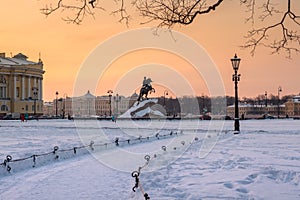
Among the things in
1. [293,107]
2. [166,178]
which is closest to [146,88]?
[166,178]

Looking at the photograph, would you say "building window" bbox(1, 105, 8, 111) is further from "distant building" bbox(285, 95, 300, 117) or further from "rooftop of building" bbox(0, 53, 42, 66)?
"distant building" bbox(285, 95, 300, 117)

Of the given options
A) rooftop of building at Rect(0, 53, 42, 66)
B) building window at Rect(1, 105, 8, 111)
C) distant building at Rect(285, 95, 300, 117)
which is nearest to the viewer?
building window at Rect(1, 105, 8, 111)

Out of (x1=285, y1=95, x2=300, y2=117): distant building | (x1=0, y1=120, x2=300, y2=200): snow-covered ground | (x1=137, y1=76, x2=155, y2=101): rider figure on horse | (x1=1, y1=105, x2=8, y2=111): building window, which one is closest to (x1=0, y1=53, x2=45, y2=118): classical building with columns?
(x1=1, y1=105, x2=8, y2=111): building window

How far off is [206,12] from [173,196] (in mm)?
3212

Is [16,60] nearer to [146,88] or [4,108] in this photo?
[4,108]

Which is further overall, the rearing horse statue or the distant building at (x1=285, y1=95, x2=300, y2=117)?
the distant building at (x1=285, y1=95, x2=300, y2=117)

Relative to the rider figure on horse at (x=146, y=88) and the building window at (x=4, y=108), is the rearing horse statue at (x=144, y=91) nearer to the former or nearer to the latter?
the rider figure on horse at (x=146, y=88)

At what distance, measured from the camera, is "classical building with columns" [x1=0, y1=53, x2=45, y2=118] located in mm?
95125

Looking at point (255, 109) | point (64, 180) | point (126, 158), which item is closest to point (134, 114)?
point (126, 158)

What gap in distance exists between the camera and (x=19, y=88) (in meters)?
97.9

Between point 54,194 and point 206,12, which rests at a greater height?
point 206,12

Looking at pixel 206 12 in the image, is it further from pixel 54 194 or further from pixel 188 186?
pixel 54 194

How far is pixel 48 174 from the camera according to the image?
11016 mm

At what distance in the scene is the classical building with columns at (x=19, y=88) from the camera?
95.1m
